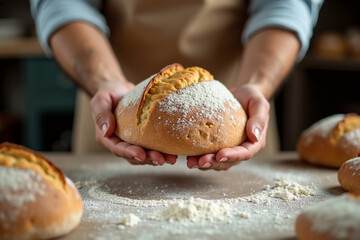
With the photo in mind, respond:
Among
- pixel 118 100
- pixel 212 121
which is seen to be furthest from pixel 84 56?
pixel 212 121

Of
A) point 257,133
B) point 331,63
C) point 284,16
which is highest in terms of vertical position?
point 284,16

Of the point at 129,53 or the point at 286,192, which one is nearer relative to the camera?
the point at 286,192

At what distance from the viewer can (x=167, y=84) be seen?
1252 mm

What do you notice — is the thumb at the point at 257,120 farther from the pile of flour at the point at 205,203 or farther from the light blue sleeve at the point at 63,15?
the light blue sleeve at the point at 63,15

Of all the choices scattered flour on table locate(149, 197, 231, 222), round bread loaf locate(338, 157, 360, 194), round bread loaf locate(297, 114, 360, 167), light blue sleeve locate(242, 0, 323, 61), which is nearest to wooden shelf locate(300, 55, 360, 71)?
light blue sleeve locate(242, 0, 323, 61)

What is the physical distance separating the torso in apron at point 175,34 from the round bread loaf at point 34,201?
95 cm

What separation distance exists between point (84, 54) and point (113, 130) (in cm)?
51

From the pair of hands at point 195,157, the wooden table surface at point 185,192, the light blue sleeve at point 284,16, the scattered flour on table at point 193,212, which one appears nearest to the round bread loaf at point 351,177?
the wooden table surface at point 185,192

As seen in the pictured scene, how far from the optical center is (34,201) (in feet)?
2.88

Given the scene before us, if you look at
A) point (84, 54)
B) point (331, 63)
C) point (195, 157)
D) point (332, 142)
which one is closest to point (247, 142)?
point (195, 157)

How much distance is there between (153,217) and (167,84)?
15.1 inches

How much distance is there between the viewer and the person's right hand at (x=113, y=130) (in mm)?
1196

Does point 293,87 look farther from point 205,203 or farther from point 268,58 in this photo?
point 205,203

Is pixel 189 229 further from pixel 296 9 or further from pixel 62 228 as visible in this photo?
pixel 296 9
